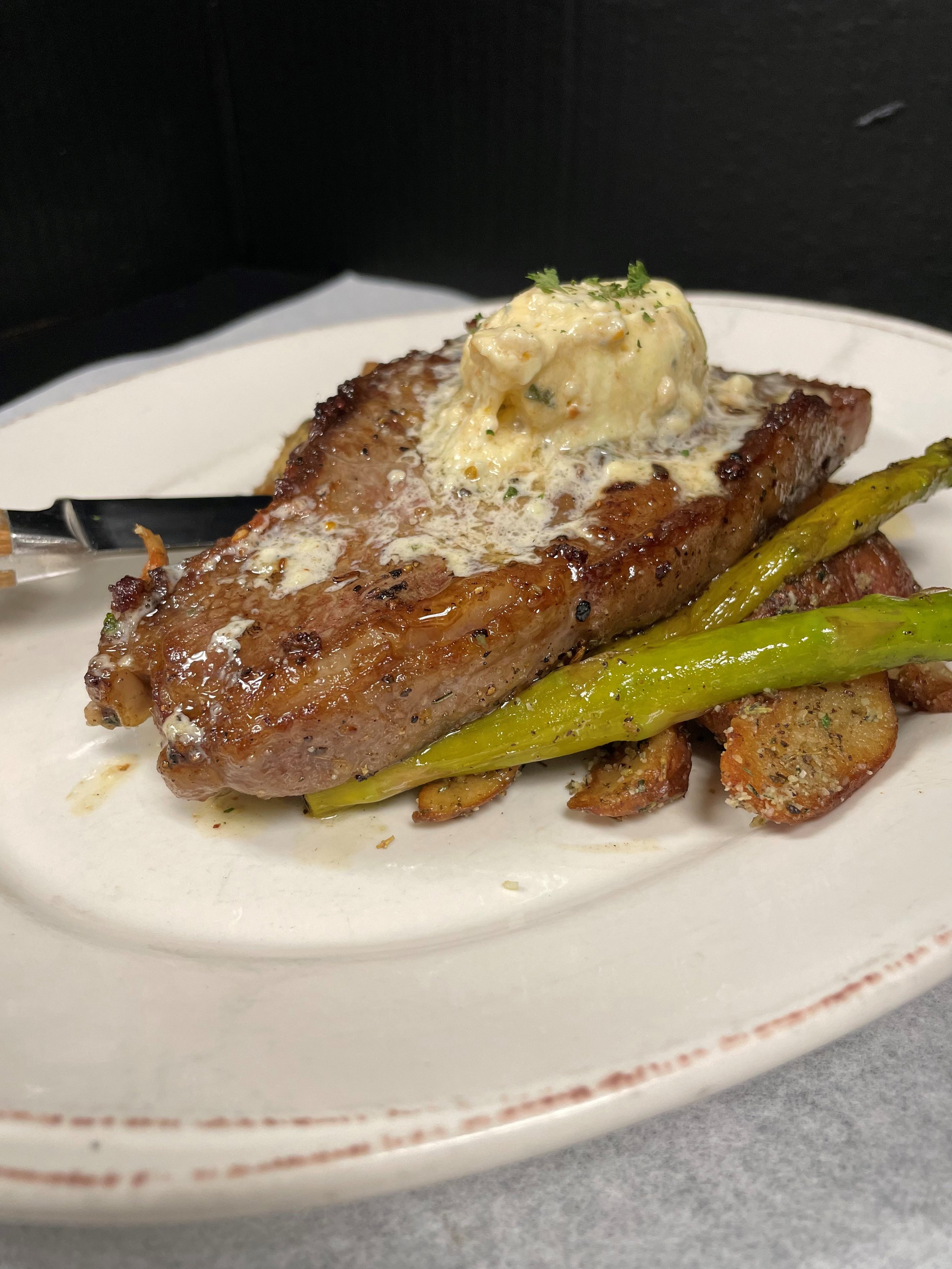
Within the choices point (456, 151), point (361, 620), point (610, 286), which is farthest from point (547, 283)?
point (456, 151)

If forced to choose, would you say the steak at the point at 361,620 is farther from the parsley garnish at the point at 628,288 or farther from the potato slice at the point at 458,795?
the parsley garnish at the point at 628,288

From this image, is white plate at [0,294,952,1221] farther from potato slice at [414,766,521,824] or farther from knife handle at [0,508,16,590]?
Result: knife handle at [0,508,16,590]

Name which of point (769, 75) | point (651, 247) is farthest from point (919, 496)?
point (651, 247)

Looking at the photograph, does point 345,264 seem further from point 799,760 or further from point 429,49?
point 799,760

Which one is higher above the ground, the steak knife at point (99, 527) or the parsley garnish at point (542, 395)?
the parsley garnish at point (542, 395)

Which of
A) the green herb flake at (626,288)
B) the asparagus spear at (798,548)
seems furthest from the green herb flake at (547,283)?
the asparagus spear at (798,548)
